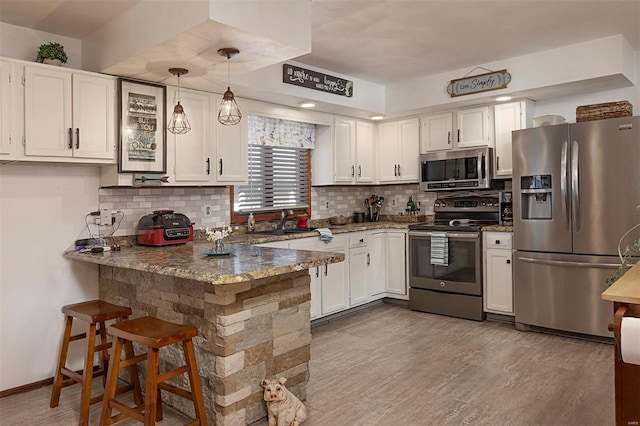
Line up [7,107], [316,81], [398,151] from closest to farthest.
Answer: [7,107] → [316,81] → [398,151]

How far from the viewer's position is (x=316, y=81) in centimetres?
453

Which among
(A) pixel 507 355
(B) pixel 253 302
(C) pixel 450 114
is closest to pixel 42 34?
(B) pixel 253 302

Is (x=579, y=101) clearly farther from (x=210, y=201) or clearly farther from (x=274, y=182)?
(x=210, y=201)

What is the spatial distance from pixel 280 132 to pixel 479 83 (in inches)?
81.6

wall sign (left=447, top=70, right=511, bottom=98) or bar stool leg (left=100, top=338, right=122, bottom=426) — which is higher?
wall sign (left=447, top=70, right=511, bottom=98)

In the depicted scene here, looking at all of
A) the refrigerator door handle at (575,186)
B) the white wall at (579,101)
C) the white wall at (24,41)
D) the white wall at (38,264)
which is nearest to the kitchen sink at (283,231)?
the white wall at (38,264)

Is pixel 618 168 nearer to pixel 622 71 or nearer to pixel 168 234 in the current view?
pixel 622 71

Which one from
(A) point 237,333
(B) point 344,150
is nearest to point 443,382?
(A) point 237,333

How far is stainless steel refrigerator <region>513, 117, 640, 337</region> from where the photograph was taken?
12.6 feet

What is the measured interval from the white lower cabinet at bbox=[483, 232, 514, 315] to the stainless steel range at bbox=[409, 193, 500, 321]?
7 centimetres

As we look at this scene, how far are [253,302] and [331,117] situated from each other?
3108 mm

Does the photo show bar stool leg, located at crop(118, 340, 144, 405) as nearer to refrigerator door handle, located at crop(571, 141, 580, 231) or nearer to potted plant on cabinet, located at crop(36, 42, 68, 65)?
potted plant on cabinet, located at crop(36, 42, 68, 65)

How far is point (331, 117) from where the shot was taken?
5.20 metres

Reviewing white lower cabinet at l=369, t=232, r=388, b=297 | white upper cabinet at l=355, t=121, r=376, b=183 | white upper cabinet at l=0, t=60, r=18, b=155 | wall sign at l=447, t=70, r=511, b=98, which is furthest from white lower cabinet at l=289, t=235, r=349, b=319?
white upper cabinet at l=0, t=60, r=18, b=155
